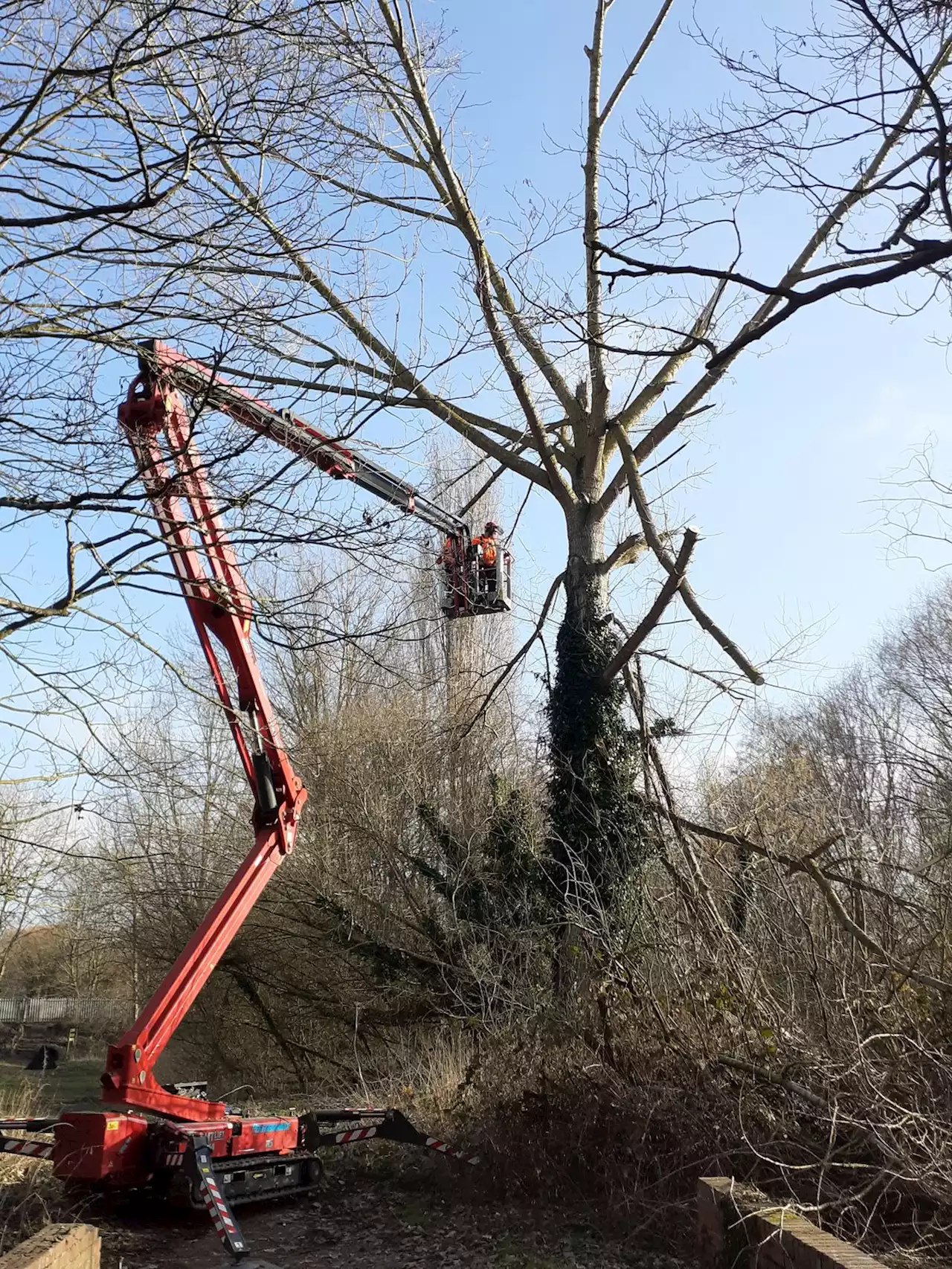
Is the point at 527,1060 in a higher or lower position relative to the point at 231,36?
lower

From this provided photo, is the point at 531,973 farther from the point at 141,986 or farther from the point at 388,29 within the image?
the point at 141,986

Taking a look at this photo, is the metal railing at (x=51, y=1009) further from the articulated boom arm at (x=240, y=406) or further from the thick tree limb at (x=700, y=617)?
the articulated boom arm at (x=240, y=406)

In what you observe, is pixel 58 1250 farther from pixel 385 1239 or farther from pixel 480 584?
pixel 480 584

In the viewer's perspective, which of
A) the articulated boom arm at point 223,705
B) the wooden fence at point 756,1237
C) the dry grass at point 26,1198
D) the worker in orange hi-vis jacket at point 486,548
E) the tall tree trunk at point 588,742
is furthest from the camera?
the worker in orange hi-vis jacket at point 486,548

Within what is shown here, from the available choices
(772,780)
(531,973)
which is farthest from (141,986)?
(772,780)

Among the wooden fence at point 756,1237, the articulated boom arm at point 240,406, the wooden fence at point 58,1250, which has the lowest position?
the wooden fence at point 756,1237

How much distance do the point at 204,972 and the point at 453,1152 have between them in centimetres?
237

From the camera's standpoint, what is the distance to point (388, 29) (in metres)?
11.4

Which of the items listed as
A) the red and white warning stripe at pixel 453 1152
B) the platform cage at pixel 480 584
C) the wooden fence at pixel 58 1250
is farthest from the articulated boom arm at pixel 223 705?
the platform cage at pixel 480 584

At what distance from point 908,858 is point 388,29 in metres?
9.84

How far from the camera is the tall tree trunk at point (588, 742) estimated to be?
37.5ft

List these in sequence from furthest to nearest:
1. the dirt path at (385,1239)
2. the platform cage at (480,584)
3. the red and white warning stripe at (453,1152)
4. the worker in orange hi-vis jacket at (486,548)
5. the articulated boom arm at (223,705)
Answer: the worker in orange hi-vis jacket at (486,548), the platform cage at (480,584), the red and white warning stripe at (453,1152), the dirt path at (385,1239), the articulated boom arm at (223,705)

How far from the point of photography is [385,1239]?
7.07 meters

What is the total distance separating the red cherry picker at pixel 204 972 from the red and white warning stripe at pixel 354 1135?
0.01 metres
